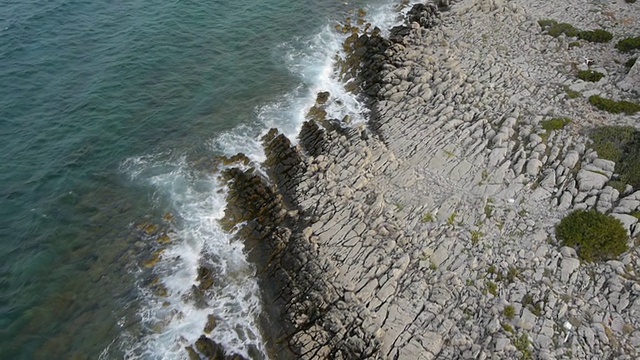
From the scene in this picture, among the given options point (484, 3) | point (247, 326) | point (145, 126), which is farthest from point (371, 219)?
point (484, 3)

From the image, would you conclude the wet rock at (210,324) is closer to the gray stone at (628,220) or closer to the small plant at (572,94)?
the gray stone at (628,220)

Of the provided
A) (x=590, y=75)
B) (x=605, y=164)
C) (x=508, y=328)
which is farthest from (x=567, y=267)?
(x=590, y=75)

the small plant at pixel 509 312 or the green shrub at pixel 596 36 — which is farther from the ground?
the green shrub at pixel 596 36

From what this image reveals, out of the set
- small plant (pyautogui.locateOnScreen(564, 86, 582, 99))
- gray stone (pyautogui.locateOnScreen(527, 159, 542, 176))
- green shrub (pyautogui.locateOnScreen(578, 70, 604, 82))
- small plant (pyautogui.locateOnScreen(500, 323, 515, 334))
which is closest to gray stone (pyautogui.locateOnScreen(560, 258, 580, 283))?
small plant (pyautogui.locateOnScreen(500, 323, 515, 334))

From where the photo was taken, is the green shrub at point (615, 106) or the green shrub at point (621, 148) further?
the green shrub at point (615, 106)

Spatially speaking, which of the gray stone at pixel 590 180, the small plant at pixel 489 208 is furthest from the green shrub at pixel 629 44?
the small plant at pixel 489 208

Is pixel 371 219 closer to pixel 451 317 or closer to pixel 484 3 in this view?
pixel 451 317
